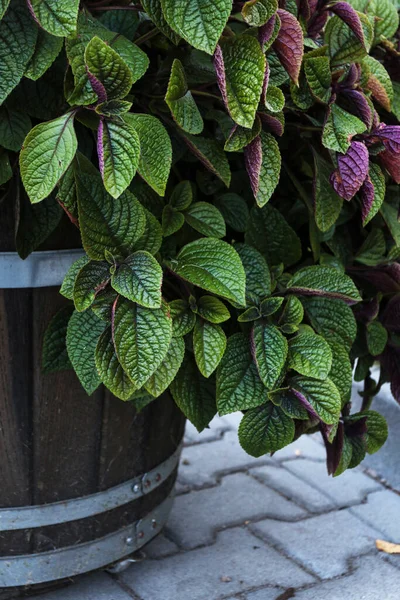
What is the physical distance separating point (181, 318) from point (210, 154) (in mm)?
276

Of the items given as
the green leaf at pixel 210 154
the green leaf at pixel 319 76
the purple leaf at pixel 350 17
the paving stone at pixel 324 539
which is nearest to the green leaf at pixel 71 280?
the green leaf at pixel 210 154

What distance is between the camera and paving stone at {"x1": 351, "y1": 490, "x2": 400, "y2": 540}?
2160 mm

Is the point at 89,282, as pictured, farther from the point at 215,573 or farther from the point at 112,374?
the point at 215,573

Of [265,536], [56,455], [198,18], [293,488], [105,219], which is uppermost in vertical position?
[198,18]

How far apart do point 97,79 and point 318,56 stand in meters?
0.41

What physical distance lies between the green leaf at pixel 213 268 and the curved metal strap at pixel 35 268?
0.22 m

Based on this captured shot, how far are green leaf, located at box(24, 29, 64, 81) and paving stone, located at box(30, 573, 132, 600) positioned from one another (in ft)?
3.82

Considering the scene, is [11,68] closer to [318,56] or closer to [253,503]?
[318,56]

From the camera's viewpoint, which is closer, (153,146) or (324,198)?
(153,146)

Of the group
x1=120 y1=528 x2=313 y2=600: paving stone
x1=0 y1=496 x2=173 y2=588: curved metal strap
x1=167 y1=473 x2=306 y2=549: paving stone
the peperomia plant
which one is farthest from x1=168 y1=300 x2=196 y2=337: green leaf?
x1=167 y1=473 x2=306 y2=549: paving stone

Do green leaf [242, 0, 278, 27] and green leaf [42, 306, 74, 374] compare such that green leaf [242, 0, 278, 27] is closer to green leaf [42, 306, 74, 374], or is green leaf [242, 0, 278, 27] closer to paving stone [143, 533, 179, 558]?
green leaf [42, 306, 74, 374]

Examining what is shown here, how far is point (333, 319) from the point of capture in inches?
58.4

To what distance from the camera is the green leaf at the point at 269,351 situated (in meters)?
1.33

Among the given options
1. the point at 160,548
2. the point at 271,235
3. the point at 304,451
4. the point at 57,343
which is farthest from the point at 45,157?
the point at 304,451
